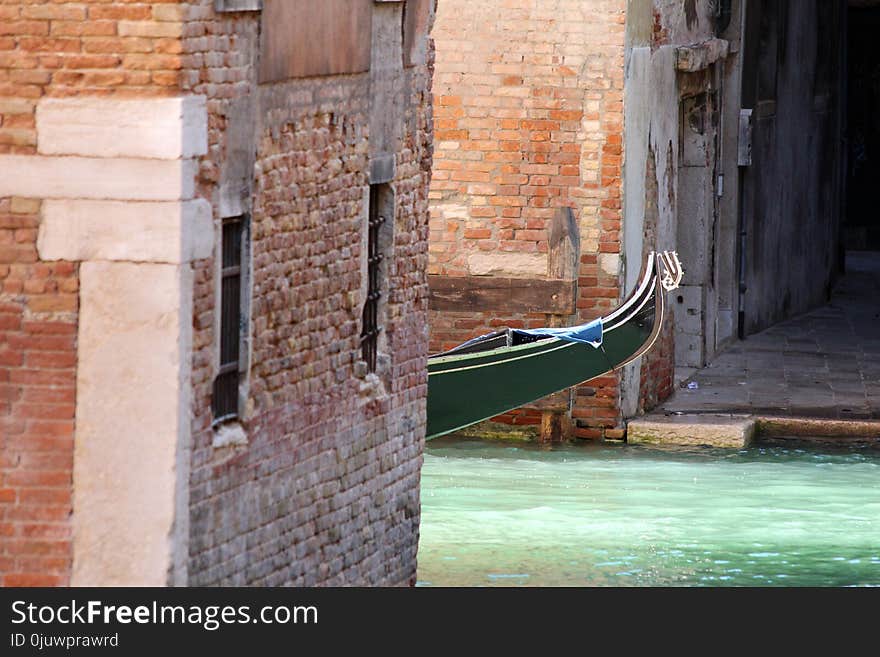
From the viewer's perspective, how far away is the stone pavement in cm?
1543

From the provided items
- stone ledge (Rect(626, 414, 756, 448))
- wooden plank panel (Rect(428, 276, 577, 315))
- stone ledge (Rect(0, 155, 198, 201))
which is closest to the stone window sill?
stone ledge (Rect(0, 155, 198, 201))

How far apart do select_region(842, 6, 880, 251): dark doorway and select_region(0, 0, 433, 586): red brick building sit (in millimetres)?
21292

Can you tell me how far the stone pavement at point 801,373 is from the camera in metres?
15.4

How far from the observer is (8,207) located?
6.96m

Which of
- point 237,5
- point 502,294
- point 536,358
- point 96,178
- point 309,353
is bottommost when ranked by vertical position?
point 536,358

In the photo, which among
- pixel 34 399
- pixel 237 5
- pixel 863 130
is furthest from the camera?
pixel 863 130

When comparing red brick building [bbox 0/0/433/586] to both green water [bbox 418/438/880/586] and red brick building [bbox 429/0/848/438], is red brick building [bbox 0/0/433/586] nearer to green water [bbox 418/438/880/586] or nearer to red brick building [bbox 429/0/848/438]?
green water [bbox 418/438/880/586]

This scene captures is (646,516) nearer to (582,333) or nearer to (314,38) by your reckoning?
(582,333)

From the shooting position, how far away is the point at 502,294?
14.0 meters

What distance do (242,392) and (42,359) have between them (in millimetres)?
907

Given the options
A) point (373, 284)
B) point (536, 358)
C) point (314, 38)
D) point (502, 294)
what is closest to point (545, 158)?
point (502, 294)

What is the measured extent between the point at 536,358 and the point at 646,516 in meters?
1.11

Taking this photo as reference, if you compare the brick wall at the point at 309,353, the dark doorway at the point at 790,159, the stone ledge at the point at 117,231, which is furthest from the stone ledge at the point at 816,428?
the stone ledge at the point at 117,231

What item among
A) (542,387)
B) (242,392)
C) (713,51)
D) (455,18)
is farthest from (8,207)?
(713,51)
